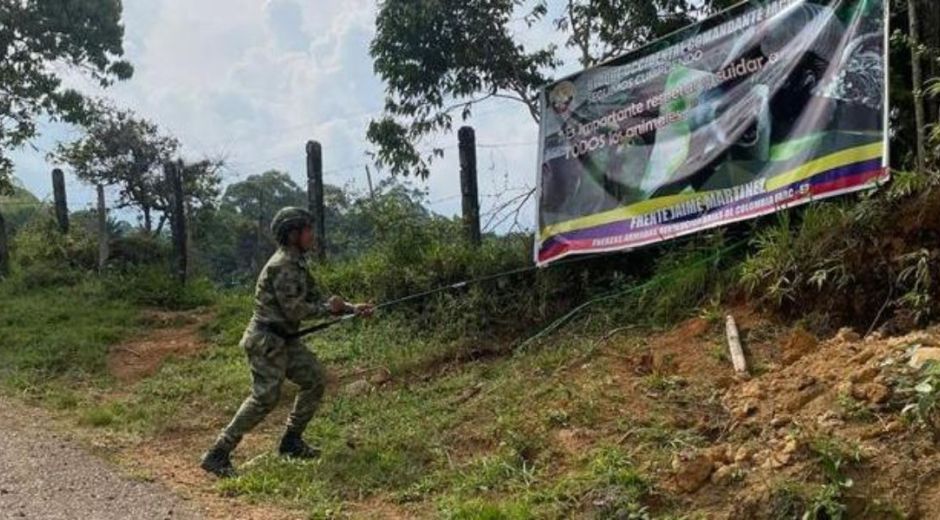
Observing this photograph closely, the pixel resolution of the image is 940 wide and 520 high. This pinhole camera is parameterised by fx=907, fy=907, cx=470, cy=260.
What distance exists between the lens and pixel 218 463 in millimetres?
5664

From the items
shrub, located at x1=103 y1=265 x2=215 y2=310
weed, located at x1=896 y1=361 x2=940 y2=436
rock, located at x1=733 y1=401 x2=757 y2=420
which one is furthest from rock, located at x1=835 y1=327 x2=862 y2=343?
shrub, located at x1=103 y1=265 x2=215 y2=310

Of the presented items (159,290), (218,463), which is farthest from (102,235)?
(218,463)

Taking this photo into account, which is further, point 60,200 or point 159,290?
point 60,200

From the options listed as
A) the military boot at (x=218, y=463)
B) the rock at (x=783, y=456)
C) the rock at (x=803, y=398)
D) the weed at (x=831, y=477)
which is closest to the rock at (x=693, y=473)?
the rock at (x=783, y=456)

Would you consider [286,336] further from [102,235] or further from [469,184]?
[102,235]

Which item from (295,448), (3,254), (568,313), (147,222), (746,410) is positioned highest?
(147,222)

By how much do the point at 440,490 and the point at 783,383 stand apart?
75.1 inches

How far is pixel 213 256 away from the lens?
18.1 m

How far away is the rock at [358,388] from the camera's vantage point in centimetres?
735

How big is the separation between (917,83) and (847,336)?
176 cm

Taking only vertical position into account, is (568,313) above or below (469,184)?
below

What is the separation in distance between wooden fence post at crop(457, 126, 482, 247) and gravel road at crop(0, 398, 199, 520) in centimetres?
415

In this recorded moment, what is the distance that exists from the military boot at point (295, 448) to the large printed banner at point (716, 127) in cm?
277

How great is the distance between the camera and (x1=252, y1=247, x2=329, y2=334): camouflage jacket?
19.2 ft
